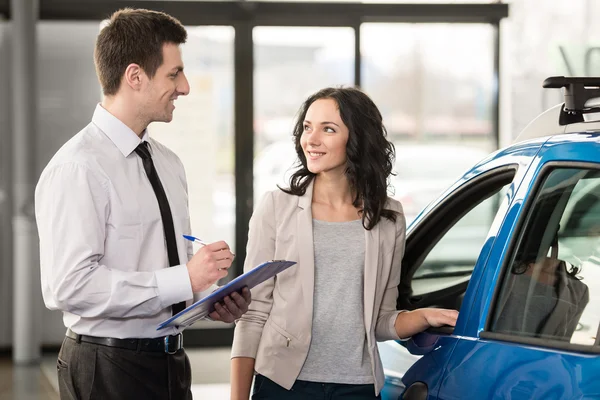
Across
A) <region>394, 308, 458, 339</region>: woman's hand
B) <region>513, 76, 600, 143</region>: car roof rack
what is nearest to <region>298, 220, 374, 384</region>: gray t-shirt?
<region>394, 308, 458, 339</region>: woman's hand

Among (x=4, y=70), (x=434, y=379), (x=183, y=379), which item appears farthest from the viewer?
(x=4, y=70)

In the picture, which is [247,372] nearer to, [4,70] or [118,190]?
[118,190]

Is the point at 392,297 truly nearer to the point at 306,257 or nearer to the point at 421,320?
the point at 421,320

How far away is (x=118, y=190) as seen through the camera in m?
2.51

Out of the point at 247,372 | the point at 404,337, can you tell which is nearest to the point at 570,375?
the point at 404,337

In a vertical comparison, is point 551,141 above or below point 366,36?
below

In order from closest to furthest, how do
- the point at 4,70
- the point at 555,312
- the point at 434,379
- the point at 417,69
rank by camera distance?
1. the point at 555,312
2. the point at 434,379
3. the point at 4,70
4. the point at 417,69

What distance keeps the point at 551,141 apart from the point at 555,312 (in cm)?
42

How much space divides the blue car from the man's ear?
985 mm

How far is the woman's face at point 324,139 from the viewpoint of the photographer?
286cm

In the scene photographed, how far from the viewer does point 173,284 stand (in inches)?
94.8

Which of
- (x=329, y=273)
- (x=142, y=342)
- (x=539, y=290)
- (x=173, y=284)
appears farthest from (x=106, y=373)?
(x=539, y=290)

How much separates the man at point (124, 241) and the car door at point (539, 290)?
633mm

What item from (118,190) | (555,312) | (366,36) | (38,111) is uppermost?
(366,36)
